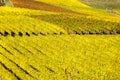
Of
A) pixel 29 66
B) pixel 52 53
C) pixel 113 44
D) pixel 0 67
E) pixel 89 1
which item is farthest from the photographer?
pixel 89 1

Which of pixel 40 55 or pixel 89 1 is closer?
pixel 40 55

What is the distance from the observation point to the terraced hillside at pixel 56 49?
1212 inches

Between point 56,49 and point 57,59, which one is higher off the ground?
point 57,59

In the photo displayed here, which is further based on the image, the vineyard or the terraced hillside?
the terraced hillside

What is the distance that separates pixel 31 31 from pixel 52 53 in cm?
1064

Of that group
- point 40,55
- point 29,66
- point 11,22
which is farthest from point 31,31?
point 29,66

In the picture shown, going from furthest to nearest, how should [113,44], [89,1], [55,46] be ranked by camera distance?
[89,1]
[113,44]
[55,46]

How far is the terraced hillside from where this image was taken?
30781 millimetres

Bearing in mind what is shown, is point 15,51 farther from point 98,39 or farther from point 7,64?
point 98,39

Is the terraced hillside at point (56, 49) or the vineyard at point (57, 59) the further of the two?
the terraced hillside at point (56, 49)

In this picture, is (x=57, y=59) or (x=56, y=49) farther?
(x=56, y=49)

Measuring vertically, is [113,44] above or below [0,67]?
below

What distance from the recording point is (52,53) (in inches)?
1503

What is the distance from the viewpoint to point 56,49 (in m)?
40.5
